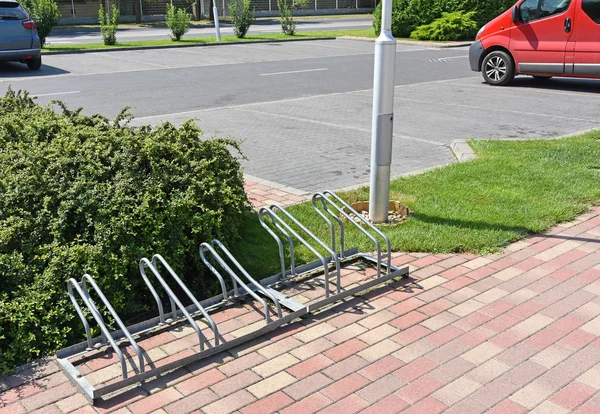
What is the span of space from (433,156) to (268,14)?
43.0m

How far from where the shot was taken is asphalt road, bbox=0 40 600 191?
8789 mm

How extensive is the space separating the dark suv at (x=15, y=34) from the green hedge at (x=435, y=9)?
48.7 ft

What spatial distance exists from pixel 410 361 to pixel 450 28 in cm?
2511

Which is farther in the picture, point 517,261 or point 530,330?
point 517,261

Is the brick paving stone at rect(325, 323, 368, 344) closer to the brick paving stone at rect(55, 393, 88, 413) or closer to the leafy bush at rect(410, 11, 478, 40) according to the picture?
the brick paving stone at rect(55, 393, 88, 413)

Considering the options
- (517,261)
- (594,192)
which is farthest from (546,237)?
(594,192)

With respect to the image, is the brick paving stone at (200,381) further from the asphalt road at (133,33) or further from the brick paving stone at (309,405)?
the asphalt road at (133,33)

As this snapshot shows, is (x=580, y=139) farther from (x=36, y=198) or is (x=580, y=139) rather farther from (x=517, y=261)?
(x=36, y=198)

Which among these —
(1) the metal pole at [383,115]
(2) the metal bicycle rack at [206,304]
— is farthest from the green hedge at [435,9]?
(2) the metal bicycle rack at [206,304]

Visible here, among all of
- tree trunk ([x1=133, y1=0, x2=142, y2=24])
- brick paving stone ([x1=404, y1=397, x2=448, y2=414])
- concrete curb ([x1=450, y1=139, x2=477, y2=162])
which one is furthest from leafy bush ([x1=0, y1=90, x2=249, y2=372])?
tree trunk ([x1=133, y1=0, x2=142, y2=24])

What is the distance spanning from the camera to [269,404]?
342 centimetres

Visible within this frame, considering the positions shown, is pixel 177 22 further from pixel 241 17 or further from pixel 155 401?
pixel 155 401

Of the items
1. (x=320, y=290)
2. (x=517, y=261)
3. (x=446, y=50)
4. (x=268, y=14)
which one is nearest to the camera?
(x=320, y=290)

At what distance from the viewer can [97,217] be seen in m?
4.34
